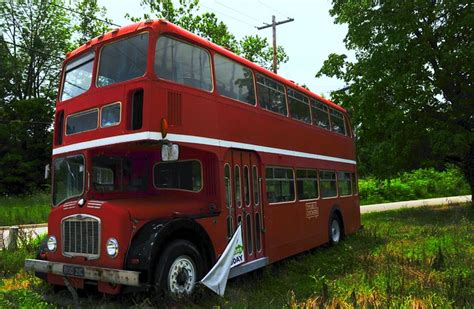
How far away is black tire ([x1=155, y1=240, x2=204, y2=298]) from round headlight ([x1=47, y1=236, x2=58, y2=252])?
1.73 meters

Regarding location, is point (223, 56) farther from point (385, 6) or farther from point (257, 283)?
point (385, 6)

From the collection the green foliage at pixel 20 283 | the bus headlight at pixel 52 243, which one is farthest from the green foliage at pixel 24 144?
the bus headlight at pixel 52 243

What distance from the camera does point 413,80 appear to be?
1781 centimetres

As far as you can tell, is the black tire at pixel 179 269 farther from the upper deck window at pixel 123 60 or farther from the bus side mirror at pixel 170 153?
the upper deck window at pixel 123 60

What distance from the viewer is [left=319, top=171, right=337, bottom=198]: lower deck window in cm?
1154

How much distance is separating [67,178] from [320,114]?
6.93 meters

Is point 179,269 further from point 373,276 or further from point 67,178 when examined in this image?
point 373,276

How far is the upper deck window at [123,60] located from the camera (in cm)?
649

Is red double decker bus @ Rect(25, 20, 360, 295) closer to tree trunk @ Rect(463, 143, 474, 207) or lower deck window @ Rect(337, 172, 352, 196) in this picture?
lower deck window @ Rect(337, 172, 352, 196)

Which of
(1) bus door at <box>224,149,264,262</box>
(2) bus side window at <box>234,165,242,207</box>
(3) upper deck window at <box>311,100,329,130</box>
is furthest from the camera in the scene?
(3) upper deck window at <box>311,100,329,130</box>

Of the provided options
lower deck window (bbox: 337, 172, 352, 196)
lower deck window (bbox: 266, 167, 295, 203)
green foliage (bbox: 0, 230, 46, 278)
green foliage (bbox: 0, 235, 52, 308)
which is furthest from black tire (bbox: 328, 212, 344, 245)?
green foliage (bbox: 0, 235, 52, 308)

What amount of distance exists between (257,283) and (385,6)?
549 inches

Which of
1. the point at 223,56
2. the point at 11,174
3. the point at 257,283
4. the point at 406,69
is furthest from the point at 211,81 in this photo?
the point at 11,174

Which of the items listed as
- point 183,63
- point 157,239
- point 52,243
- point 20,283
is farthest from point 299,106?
point 20,283
